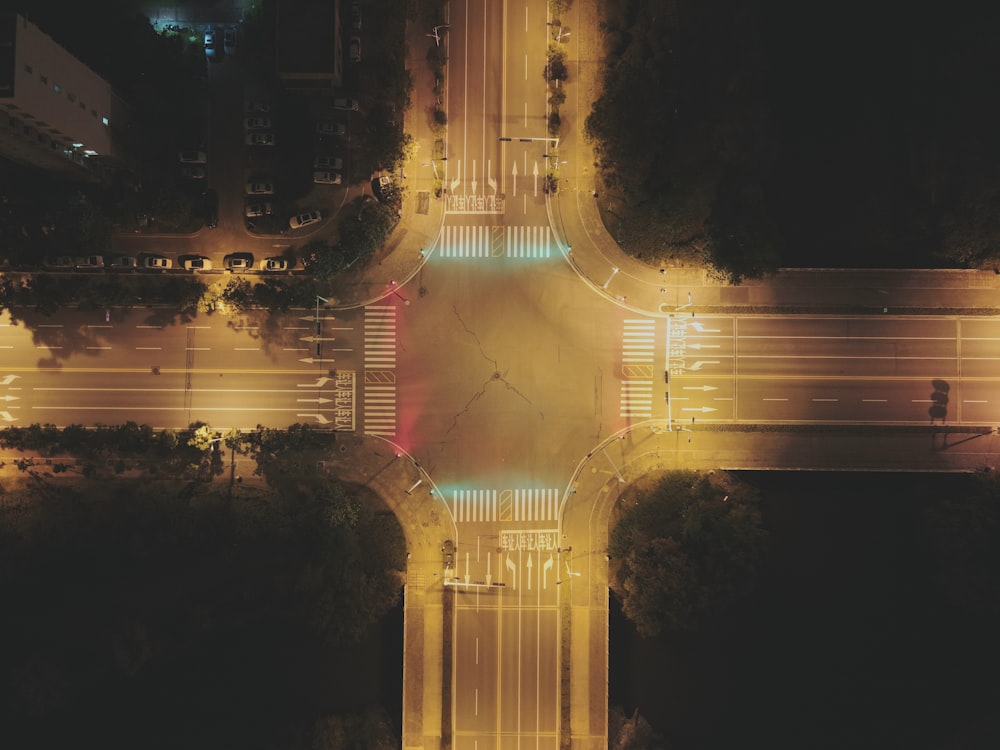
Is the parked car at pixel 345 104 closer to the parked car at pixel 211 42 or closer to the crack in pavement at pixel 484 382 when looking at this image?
the parked car at pixel 211 42

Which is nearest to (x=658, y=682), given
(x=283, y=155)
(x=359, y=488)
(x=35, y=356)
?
(x=359, y=488)

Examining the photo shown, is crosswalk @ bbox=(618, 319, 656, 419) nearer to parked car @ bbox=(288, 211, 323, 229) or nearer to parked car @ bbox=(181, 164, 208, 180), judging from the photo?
parked car @ bbox=(288, 211, 323, 229)

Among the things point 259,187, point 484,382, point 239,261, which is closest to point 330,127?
point 259,187

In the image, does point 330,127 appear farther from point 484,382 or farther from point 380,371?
point 484,382

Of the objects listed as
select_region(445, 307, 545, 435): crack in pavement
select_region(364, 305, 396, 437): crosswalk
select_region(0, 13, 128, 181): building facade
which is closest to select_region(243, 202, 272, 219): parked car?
select_region(0, 13, 128, 181): building facade

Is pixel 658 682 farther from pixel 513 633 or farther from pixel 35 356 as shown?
pixel 35 356

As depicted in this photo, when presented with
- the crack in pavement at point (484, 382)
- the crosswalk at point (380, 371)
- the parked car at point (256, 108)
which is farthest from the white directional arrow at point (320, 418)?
the parked car at point (256, 108)
